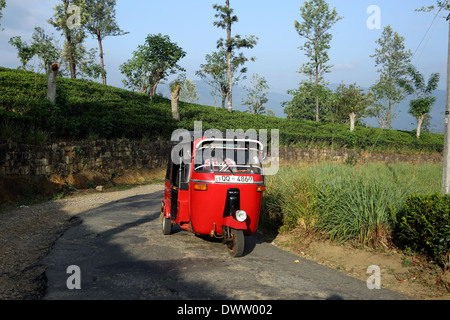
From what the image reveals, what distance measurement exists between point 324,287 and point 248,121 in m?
27.4

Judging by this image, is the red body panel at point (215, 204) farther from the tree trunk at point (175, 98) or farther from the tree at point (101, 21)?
the tree at point (101, 21)

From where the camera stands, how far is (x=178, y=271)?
543 centimetres

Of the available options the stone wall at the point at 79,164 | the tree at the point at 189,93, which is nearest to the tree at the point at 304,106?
the tree at the point at 189,93

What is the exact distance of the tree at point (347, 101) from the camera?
58.4 metres

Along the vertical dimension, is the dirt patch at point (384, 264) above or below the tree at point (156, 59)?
below

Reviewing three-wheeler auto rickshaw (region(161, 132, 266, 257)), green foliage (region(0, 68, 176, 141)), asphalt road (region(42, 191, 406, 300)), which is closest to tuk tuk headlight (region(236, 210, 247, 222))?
three-wheeler auto rickshaw (region(161, 132, 266, 257))

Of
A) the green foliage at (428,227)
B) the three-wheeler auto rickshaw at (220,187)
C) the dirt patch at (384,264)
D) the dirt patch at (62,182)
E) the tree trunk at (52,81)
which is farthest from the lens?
the tree trunk at (52,81)

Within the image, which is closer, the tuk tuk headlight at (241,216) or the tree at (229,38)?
the tuk tuk headlight at (241,216)

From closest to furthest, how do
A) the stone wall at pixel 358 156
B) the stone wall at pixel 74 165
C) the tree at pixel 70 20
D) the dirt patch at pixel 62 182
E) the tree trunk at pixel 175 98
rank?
the dirt patch at pixel 62 182 → the stone wall at pixel 74 165 → the stone wall at pixel 358 156 → the tree trunk at pixel 175 98 → the tree at pixel 70 20

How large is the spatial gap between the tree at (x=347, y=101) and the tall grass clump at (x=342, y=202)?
52.5m

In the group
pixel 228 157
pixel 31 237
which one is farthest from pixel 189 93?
pixel 228 157

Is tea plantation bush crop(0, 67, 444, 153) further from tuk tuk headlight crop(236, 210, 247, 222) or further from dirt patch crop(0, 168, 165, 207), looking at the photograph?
tuk tuk headlight crop(236, 210, 247, 222)
